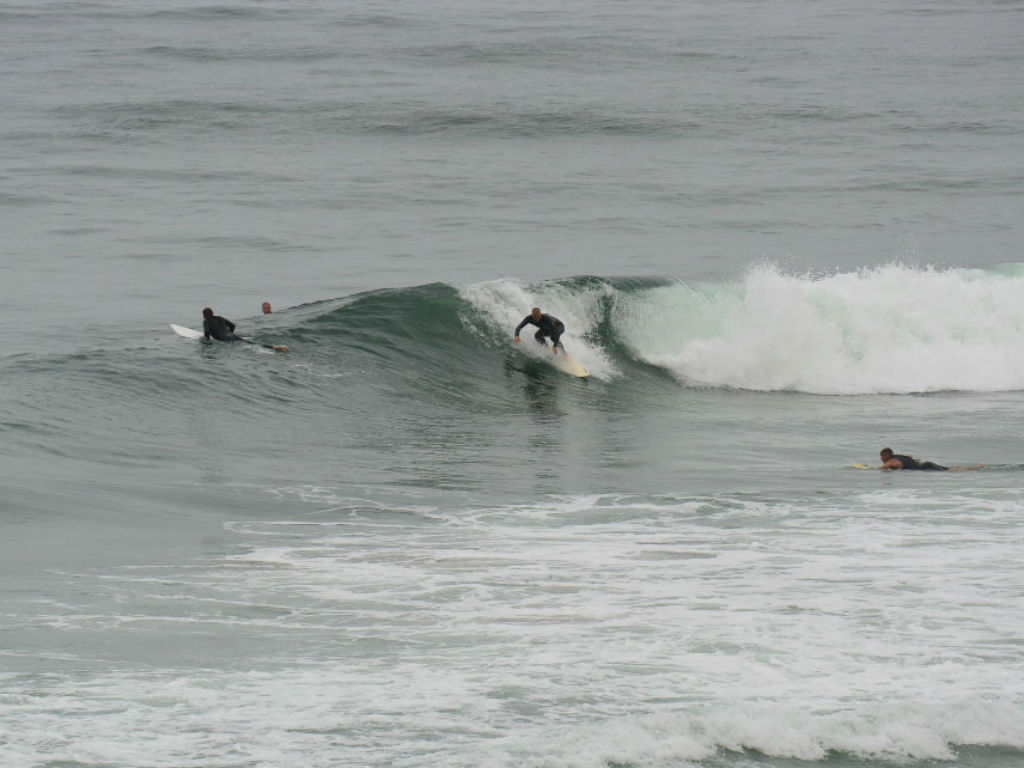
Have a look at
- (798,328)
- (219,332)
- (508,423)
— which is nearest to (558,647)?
(508,423)

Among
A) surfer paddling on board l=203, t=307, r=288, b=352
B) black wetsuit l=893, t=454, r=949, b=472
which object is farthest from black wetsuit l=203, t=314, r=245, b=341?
black wetsuit l=893, t=454, r=949, b=472

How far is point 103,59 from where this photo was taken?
58219 millimetres

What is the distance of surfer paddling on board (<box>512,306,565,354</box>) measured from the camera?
22.5 m

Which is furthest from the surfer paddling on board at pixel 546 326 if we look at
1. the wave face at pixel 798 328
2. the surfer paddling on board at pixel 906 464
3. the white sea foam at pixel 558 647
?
the white sea foam at pixel 558 647

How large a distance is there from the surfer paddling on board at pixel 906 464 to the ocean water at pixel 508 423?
1.21 ft

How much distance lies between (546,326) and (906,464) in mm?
8026

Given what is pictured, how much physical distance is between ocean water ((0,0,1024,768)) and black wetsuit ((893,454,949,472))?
44cm

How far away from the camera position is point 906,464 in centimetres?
1586

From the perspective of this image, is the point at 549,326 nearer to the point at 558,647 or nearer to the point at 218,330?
the point at 218,330

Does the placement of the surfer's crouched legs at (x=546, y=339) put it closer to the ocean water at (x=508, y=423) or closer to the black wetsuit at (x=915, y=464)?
the ocean water at (x=508, y=423)

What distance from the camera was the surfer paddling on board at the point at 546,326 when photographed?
73.8 ft

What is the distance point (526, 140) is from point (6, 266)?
20.0 meters

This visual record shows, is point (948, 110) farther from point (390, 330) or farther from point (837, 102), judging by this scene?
point (390, 330)

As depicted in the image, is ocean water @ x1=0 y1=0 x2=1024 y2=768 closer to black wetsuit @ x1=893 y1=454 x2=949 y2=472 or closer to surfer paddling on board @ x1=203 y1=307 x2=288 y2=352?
surfer paddling on board @ x1=203 y1=307 x2=288 y2=352
